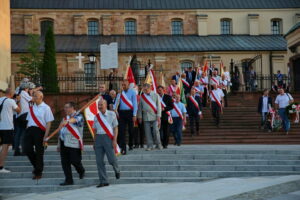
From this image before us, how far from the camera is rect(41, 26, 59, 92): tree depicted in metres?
28.1

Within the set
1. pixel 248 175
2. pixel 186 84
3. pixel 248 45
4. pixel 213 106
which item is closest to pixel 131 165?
pixel 248 175

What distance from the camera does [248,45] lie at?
42812 millimetres

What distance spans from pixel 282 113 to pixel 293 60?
1058 centimetres

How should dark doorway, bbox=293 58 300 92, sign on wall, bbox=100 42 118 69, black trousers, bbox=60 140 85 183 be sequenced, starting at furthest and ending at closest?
dark doorway, bbox=293 58 300 92, sign on wall, bbox=100 42 118 69, black trousers, bbox=60 140 85 183

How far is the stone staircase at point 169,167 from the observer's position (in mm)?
10984

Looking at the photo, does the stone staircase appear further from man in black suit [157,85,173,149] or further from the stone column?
the stone column

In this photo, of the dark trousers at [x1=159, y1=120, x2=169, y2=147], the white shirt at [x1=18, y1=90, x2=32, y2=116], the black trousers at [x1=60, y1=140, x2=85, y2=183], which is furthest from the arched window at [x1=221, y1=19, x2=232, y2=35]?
the black trousers at [x1=60, y1=140, x2=85, y2=183]

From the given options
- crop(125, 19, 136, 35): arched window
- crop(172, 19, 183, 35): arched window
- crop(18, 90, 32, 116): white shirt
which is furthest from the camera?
crop(172, 19, 183, 35): arched window

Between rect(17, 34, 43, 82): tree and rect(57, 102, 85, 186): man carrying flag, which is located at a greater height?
rect(17, 34, 43, 82): tree

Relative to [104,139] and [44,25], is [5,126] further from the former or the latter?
[44,25]

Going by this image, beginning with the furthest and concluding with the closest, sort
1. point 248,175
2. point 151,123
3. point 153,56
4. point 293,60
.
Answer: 1. point 153,56
2. point 293,60
3. point 151,123
4. point 248,175

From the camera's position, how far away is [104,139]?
1051cm

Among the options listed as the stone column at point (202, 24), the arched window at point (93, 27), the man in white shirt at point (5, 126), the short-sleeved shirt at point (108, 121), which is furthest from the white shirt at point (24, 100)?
the stone column at point (202, 24)

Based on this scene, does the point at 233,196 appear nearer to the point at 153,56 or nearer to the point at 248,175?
the point at 248,175
